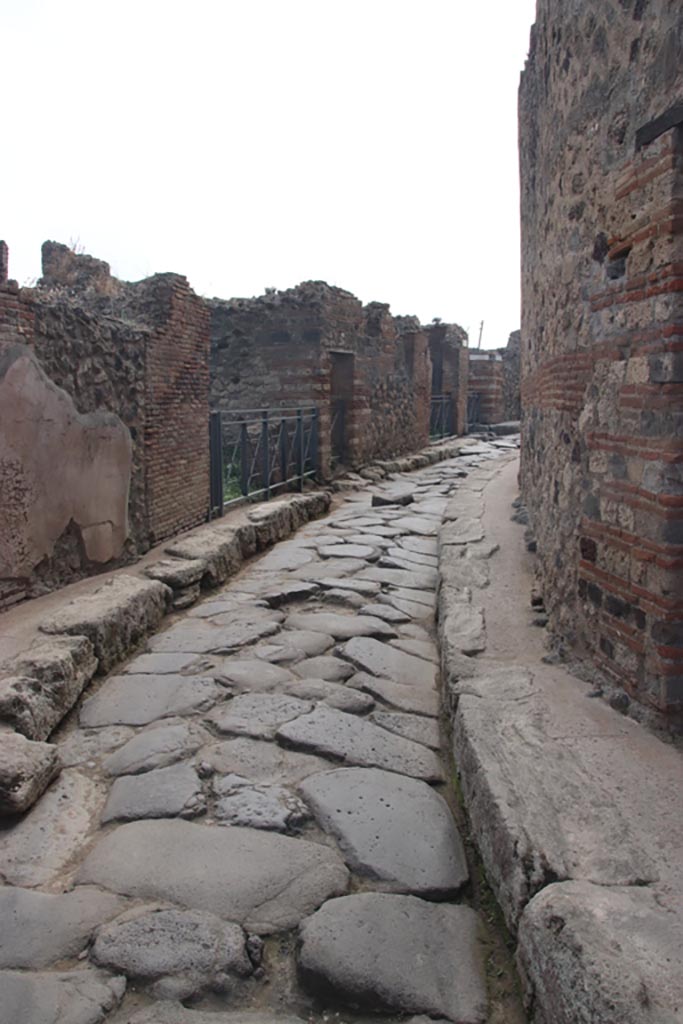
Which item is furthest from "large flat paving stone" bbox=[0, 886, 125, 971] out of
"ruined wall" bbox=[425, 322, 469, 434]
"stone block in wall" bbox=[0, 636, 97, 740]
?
"ruined wall" bbox=[425, 322, 469, 434]

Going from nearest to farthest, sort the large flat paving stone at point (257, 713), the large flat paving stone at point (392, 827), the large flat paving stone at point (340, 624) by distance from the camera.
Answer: the large flat paving stone at point (392, 827), the large flat paving stone at point (257, 713), the large flat paving stone at point (340, 624)

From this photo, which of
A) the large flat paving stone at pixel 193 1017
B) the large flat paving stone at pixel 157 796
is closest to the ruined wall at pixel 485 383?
the large flat paving stone at pixel 157 796

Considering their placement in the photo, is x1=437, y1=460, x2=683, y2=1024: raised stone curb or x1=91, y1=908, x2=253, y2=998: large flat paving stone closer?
x1=437, y1=460, x2=683, y2=1024: raised stone curb

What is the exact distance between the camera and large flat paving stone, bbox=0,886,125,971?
1953 millimetres

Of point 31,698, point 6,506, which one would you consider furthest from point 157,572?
point 31,698

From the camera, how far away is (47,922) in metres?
2.07

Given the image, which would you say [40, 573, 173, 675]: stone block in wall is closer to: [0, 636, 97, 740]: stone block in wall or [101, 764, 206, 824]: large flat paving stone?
[0, 636, 97, 740]: stone block in wall

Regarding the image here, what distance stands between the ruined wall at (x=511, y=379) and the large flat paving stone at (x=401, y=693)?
1912cm

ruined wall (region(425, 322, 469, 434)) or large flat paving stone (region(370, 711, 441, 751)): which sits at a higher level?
ruined wall (region(425, 322, 469, 434))

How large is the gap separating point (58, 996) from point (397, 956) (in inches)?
32.4

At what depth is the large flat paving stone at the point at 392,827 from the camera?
232 centimetres

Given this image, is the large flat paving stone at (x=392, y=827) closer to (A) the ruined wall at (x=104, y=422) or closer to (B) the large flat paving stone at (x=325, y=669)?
(B) the large flat paving stone at (x=325, y=669)

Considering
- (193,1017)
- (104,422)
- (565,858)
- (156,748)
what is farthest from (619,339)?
(104,422)

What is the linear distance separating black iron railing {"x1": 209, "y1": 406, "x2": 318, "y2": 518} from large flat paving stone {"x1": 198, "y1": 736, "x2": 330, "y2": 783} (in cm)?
444
